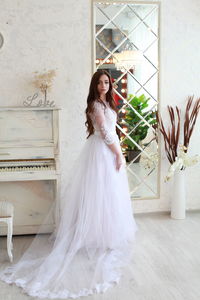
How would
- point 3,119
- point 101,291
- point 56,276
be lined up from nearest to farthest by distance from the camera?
point 101,291 < point 56,276 < point 3,119

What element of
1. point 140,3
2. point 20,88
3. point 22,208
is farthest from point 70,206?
point 140,3

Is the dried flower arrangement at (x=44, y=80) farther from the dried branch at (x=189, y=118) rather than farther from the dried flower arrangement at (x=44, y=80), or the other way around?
the dried branch at (x=189, y=118)

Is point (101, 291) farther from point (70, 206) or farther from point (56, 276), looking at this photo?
point (70, 206)

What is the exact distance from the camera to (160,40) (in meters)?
4.50

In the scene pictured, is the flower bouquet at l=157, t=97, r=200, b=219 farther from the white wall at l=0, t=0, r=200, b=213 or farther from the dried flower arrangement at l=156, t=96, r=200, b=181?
the white wall at l=0, t=0, r=200, b=213

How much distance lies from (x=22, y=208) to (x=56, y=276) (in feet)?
3.57

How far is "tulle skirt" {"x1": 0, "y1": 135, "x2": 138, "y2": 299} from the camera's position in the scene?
321cm

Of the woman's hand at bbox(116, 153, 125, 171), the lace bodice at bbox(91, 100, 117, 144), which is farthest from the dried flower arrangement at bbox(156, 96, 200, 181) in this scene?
the lace bodice at bbox(91, 100, 117, 144)

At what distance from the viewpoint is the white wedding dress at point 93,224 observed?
3274 mm

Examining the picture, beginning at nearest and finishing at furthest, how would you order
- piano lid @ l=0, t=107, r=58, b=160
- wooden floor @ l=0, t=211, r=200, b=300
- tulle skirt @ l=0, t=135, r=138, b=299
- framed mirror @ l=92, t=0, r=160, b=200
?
1. wooden floor @ l=0, t=211, r=200, b=300
2. tulle skirt @ l=0, t=135, r=138, b=299
3. piano lid @ l=0, t=107, r=58, b=160
4. framed mirror @ l=92, t=0, r=160, b=200

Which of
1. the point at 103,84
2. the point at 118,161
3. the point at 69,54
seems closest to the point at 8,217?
the point at 118,161

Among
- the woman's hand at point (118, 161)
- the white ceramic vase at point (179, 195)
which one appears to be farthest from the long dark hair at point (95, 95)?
the white ceramic vase at point (179, 195)

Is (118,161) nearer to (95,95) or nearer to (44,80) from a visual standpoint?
(95,95)

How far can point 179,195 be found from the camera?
4.53 m
